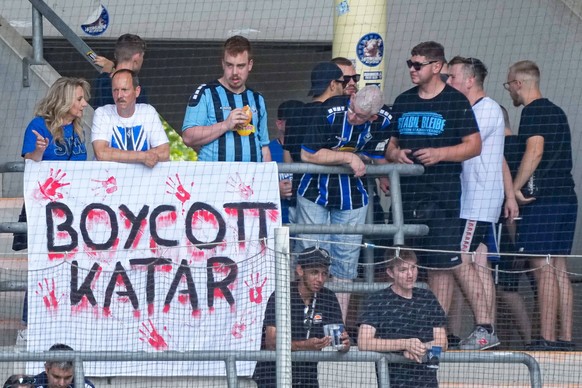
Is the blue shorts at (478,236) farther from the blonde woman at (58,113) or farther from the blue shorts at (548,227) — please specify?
the blonde woman at (58,113)

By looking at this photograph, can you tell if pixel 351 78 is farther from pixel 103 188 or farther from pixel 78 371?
pixel 78 371

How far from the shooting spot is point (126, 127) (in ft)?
24.4

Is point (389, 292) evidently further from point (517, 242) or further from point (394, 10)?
point (394, 10)

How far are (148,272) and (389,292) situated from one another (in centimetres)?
138

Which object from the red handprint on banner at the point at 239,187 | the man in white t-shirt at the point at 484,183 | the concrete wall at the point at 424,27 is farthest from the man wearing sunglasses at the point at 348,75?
the concrete wall at the point at 424,27

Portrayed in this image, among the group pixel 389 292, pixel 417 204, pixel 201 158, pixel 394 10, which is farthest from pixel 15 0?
pixel 389 292

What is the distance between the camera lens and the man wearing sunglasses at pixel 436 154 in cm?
757

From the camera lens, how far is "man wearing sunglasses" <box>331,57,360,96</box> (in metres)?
8.10

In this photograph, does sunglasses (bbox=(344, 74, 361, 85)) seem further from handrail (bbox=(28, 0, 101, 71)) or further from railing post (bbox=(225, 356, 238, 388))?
railing post (bbox=(225, 356, 238, 388))

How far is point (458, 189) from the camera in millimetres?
7723

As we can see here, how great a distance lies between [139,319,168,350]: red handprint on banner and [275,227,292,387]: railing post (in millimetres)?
1060

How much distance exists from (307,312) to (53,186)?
65.6 inches

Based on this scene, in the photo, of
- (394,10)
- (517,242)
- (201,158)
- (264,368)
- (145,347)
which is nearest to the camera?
(264,368)

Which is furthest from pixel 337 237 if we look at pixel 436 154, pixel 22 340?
pixel 22 340
